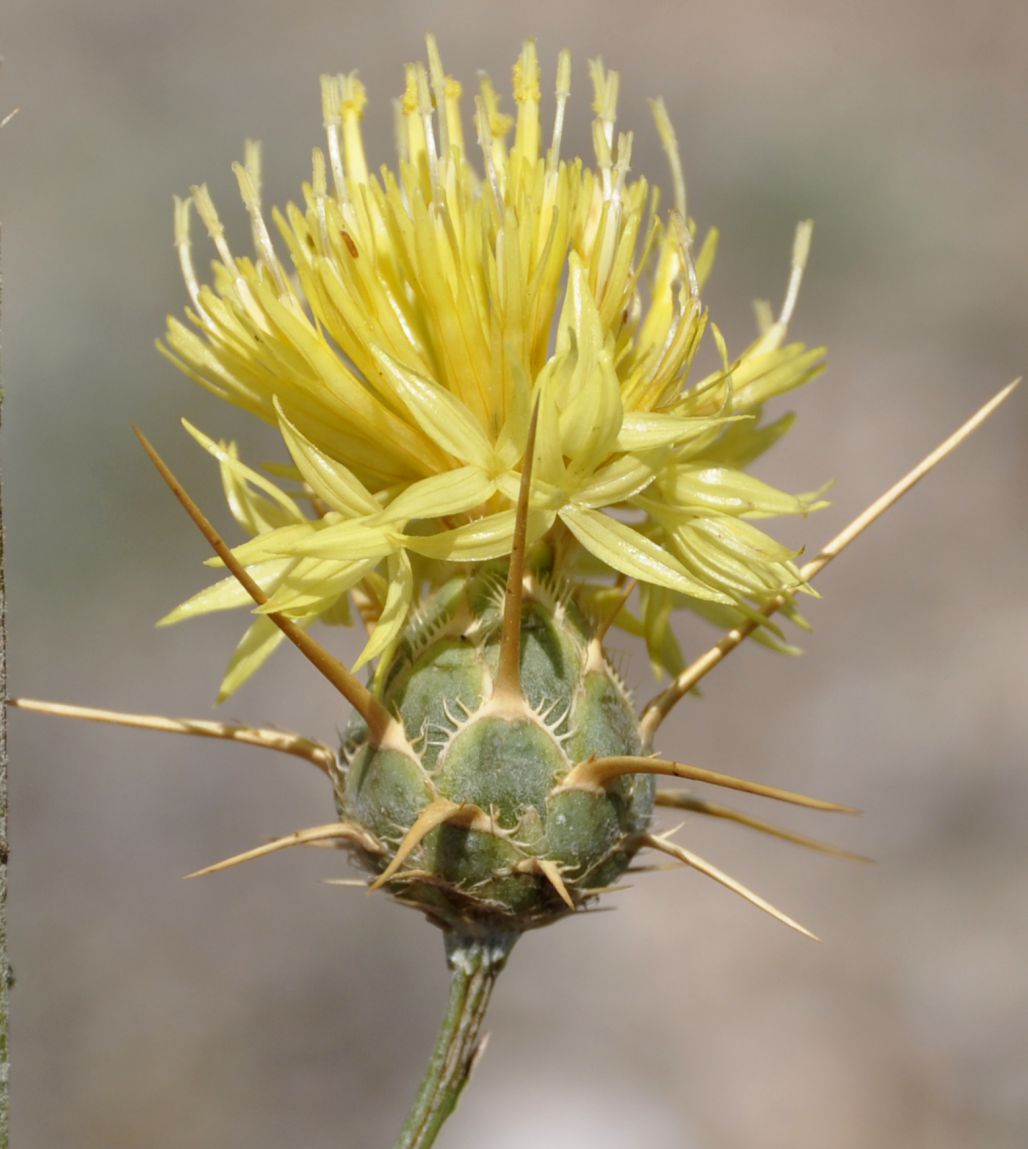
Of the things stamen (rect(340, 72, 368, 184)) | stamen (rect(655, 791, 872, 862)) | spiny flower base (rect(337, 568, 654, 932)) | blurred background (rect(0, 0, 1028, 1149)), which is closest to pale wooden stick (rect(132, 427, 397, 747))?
spiny flower base (rect(337, 568, 654, 932))

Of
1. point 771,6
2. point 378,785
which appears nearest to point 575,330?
point 378,785

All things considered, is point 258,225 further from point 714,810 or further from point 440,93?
point 714,810

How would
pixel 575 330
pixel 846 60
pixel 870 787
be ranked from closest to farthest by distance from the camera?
pixel 575 330 < pixel 870 787 < pixel 846 60

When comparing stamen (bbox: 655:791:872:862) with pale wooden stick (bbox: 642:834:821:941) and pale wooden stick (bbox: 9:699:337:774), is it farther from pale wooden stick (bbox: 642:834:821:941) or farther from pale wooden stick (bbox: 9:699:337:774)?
pale wooden stick (bbox: 9:699:337:774)

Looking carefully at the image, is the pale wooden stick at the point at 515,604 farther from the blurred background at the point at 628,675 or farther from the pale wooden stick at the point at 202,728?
the blurred background at the point at 628,675

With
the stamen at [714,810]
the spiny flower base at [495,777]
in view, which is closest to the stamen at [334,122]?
the spiny flower base at [495,777]

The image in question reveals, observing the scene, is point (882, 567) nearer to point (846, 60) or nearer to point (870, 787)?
point (870, 787)

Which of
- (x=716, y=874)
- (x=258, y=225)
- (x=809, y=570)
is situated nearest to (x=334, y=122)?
(x=258, y=225)
